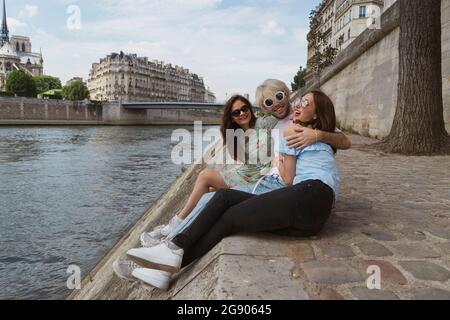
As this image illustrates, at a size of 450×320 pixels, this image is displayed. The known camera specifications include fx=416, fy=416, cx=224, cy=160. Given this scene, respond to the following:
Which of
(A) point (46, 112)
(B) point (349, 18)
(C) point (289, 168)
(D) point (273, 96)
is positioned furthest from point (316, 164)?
(A) point (46, 112)

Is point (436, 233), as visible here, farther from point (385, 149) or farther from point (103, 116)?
point (103, 116)

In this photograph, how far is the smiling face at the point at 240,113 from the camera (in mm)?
3049

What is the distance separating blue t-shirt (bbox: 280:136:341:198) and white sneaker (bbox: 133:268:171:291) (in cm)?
91

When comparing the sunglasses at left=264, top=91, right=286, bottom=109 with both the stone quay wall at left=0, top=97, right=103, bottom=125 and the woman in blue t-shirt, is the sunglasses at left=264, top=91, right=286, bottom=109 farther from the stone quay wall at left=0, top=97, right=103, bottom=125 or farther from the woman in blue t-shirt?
the stone quay wall at left=0, top=97, right=103, bottom=125

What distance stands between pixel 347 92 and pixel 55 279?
1298cm

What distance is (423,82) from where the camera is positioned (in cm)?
720

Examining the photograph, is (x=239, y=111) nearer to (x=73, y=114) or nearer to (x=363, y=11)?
(x=363, y=11)

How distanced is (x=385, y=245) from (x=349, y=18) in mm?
46089

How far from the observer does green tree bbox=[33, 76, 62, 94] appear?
9196 centimetres

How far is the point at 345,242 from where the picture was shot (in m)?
2.46
